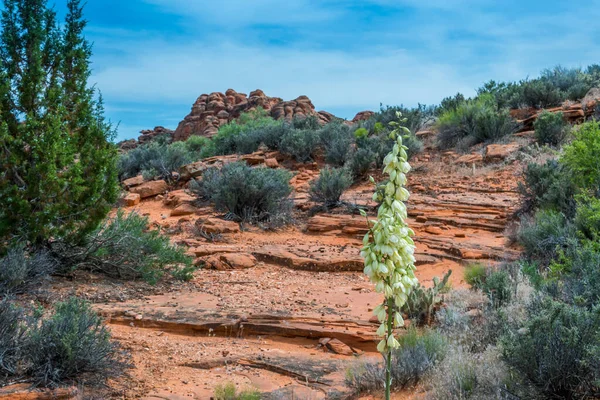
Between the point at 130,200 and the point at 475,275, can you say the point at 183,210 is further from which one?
the point at 475,275

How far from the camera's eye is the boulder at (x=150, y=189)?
16094mm

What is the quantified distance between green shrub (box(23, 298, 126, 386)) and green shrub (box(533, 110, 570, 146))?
1348 centimetres

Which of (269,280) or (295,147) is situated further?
(295,147)

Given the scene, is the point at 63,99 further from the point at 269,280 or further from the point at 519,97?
the point at 519,97

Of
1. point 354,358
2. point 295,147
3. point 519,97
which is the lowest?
point 354,358

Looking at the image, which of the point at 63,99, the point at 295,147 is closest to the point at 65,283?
the point at 63,99

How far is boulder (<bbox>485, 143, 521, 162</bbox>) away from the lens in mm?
14391

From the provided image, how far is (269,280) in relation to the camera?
322 inches

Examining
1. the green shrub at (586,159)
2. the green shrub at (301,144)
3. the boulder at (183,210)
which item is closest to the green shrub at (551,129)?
the green shrub at (586,159)

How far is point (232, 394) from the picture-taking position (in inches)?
159

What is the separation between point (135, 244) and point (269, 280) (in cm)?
213

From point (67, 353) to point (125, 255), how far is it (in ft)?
13.0

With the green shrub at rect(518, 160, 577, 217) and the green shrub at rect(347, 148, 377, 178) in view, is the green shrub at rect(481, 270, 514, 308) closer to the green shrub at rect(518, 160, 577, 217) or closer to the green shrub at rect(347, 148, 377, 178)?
the green shrub at rect(518, 160, 577, 217)

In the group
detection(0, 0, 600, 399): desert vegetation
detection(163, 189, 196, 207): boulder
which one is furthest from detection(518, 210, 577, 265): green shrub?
detection(163, 189, 196, 207): boulder
